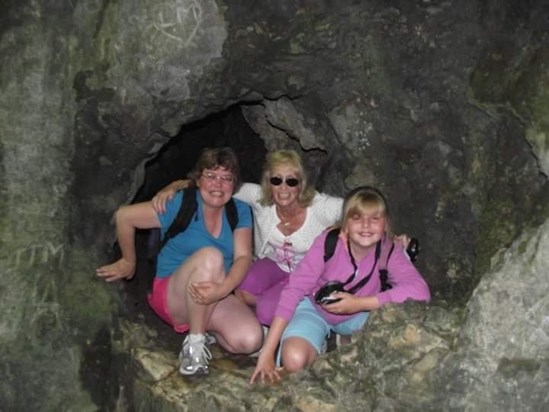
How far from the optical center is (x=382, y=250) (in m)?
3.73

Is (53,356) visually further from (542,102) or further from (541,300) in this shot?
(542,102)

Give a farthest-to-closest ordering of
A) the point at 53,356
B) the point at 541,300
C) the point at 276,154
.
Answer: the point at 53,356, the point at 276,154, the point at 541,300

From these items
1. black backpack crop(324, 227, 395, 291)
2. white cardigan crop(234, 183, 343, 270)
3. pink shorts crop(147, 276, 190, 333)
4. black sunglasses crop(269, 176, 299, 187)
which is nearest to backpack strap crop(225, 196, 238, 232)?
white cardigan crop(234, 183, 343, 270)

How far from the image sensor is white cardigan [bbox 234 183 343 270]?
160 inches

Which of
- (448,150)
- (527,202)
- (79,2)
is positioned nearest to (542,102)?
(527,202)

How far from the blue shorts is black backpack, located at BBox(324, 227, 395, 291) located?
220 mm

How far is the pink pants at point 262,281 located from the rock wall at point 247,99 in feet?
1.68

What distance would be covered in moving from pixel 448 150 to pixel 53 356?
241 centimetres

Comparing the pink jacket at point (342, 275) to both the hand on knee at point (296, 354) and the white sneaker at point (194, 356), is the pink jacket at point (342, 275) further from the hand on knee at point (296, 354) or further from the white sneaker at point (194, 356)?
the white sneaker at point (194, 356)

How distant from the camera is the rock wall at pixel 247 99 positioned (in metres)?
3.70

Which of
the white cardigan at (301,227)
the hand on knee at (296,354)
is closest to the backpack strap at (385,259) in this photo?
the white cardigan at (301,227)

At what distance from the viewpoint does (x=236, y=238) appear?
13.4 ft

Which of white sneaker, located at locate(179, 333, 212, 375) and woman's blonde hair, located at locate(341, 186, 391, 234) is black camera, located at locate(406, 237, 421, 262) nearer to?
woman's blonde hair, located at locate(341, 186, 391, 234)

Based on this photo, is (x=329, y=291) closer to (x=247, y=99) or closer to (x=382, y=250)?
(x=382, y=250)
